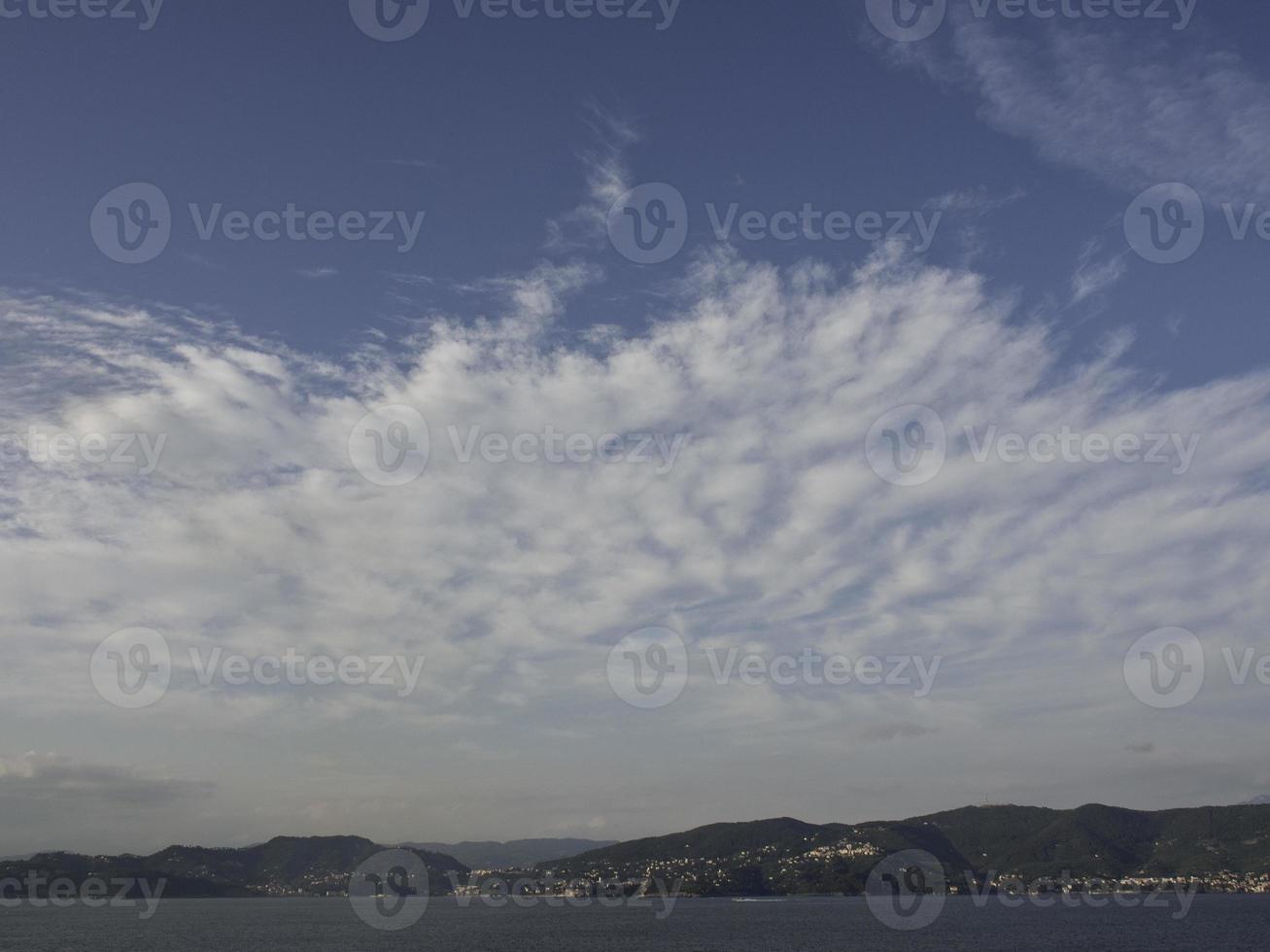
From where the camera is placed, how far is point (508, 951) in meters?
184

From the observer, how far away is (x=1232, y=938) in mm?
194625

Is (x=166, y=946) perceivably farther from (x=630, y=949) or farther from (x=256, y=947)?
(x=630, y=949)

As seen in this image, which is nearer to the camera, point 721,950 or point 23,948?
point 721,950

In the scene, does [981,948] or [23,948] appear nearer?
[981,948]

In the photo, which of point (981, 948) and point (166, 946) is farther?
point (166, 946)

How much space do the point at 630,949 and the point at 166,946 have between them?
10370cm

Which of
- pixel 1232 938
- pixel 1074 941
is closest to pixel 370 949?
pixel 1074 941

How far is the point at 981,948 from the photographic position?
177 meters

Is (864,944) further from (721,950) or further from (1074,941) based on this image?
(1074,941)

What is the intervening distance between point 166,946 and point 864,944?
5959 inches

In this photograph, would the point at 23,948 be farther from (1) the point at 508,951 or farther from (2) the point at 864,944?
(2) the point at 864,944

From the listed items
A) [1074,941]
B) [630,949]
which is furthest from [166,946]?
[1074,941]

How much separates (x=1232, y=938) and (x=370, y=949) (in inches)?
7274

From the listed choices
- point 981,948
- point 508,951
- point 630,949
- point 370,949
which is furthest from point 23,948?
point 981,948
